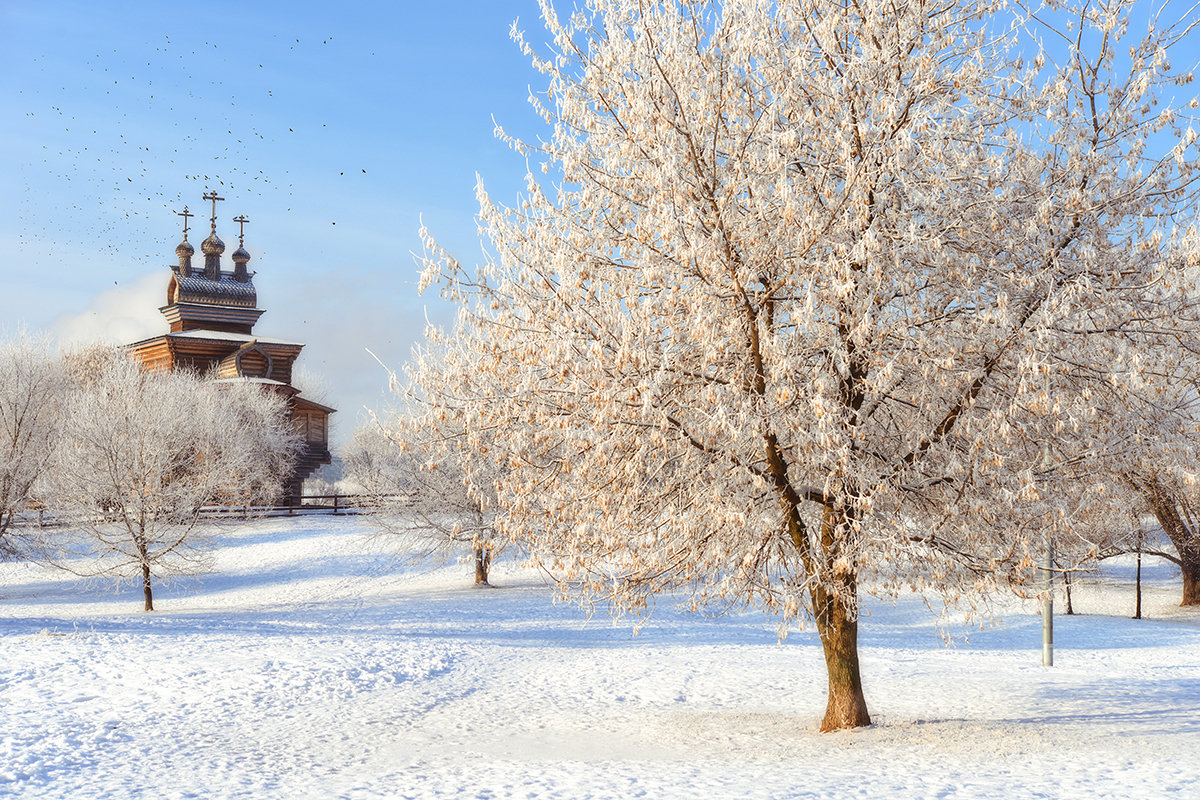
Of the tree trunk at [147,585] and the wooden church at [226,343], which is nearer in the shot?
the tree trunk at [147,585]

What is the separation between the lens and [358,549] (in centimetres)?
3731

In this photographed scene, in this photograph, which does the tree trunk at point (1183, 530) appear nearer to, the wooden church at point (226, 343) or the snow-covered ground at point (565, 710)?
the snow-covered ground at point (565, 710)

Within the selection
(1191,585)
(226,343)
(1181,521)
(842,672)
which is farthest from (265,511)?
(842,672)

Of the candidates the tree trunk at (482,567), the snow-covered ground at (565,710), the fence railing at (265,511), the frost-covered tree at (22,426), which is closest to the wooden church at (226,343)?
the fence railing at (265,511)

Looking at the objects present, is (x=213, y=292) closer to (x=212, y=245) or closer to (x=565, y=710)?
(x=212, y=245)

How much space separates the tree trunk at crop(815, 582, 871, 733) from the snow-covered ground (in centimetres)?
38

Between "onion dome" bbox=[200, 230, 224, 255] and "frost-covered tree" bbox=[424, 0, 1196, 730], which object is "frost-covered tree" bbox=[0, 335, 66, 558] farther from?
"frost-covered tree" bbox=[424, 0, 1196, 730]

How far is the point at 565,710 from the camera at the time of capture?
45.0ft

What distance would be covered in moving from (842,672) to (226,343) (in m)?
49.0

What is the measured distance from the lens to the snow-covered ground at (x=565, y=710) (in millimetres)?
9266

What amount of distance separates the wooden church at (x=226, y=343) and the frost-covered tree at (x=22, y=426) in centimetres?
946

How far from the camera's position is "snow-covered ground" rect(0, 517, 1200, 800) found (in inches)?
365

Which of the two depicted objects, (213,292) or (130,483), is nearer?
(130,483)

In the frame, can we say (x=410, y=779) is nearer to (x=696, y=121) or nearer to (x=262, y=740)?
(x=262, y=740)
